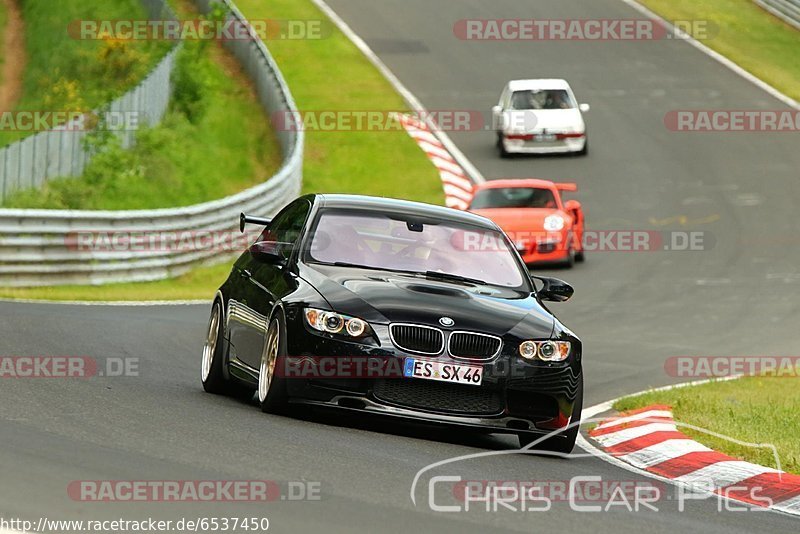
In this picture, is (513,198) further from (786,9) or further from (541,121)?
(786,9)

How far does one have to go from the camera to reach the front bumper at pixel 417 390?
9.55 metres

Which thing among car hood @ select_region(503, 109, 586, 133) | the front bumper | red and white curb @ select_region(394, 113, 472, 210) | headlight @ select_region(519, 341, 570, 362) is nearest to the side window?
the front bumper

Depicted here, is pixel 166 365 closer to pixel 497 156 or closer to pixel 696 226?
pixel 696 226

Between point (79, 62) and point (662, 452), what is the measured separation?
1418 inches

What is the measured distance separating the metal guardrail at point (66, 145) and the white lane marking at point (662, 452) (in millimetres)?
14912

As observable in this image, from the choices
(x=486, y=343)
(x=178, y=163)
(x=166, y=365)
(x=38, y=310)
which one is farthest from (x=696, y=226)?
(x=486, y=343)

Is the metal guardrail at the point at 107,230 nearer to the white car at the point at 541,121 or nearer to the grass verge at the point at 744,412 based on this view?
the white car at the point at 541,121

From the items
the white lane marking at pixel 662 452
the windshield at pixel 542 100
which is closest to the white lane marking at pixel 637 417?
the white lane marking at pixel 662 452

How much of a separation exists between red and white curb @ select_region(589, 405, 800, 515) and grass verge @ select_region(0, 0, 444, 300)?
11342 millimetres

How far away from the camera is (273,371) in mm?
9805

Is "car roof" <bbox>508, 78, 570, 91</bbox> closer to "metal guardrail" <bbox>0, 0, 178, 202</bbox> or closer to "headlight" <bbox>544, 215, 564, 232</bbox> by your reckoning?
"metal guardrail" <bbox>0, 0, 178, 202</bbox>

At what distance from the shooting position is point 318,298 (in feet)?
32.0

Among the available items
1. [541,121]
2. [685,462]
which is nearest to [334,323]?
[685,462]

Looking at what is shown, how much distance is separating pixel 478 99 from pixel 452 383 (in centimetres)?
3033
